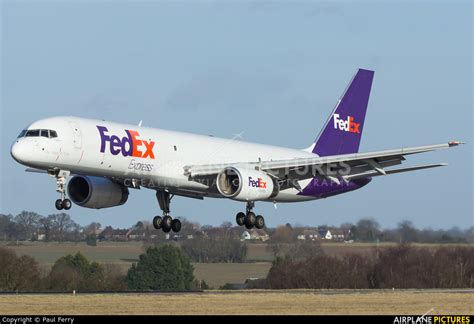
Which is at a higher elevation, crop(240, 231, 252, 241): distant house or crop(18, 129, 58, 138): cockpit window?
crop(18, 129, 58, 138): cockpit window

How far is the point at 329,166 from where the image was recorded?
173 feet

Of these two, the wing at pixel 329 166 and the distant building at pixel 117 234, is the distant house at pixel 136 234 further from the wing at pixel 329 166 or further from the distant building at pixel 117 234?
the wing at pixel 329 166

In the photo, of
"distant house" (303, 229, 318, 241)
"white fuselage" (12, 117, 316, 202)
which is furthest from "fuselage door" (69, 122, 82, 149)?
"distant house" (303, 229, 318, 241)

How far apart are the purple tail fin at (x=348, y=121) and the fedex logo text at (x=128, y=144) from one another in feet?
42.0

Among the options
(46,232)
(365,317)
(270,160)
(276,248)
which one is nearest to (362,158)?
(270,160)

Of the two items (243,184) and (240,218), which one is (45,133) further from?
(240,218)

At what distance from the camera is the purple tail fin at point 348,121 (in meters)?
59.2

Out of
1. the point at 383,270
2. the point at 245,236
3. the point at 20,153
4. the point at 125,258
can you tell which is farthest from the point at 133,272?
the point at 20,153

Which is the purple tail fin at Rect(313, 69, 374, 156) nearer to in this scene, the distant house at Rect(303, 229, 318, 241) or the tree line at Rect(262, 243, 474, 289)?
the tree line at Rect(262, 243, 474, 289)

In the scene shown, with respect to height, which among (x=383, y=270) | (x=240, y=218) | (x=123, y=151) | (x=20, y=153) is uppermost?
(x=123, y=151)

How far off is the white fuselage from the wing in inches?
31.7

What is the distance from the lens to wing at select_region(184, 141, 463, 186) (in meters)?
50.2

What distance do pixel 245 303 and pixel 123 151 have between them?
29.4 feet

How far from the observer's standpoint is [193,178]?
5047cm
